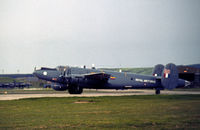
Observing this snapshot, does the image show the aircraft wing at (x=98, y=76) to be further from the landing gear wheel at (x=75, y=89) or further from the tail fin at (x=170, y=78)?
the tail fin at (x=170, y=78)

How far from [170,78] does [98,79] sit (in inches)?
533

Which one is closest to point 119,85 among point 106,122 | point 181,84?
point 181,84

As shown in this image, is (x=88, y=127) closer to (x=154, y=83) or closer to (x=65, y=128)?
(x=65, y=128)

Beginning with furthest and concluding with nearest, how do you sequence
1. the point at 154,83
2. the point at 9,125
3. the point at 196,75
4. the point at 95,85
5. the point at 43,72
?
1. the point at 196,75
2. the point at 154,83
3. the point at 95,85
4. the point at 43,72
5. the point at 9,125

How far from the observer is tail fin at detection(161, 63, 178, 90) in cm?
5088

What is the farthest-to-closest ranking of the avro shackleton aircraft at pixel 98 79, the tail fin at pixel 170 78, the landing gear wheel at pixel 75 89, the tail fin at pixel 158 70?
the tail fin at pixel 158 70
the tail fin at pixel 170 78
the landing gear wheel at pixel 75 89
the avro shackleton aircraft at pixel 98 79

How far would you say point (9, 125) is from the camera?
14656 mm

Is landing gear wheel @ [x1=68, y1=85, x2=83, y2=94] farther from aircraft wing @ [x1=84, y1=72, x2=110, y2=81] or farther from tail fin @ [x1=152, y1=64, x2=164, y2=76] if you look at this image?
tail fin @ [x1=152, y1=64, x2=164, y2=76]

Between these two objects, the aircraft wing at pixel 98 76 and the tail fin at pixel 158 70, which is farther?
the tail fin at pixel 158 70

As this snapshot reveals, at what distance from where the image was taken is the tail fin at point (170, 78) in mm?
50875

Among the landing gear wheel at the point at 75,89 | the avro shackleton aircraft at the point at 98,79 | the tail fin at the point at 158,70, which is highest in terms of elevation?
the tail fin at the point at 158,70

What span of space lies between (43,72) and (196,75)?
7515cm

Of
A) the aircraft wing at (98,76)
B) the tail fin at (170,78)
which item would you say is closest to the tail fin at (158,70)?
the tail fin at (170,78)

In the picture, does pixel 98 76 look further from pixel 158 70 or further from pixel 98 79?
pixel 158 70
